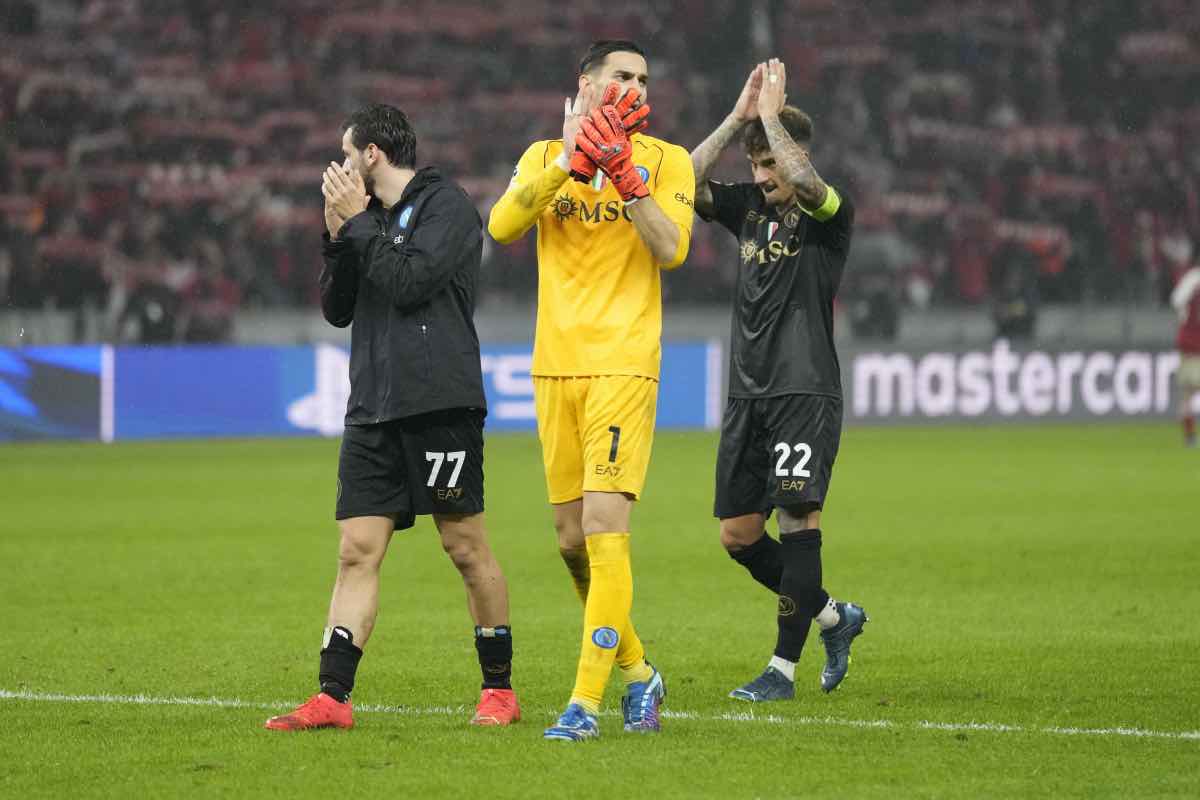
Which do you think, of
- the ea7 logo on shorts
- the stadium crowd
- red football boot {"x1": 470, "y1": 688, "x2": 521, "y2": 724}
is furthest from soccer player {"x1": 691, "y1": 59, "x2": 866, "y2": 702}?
the stadium crowd

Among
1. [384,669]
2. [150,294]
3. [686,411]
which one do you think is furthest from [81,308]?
[384,669]

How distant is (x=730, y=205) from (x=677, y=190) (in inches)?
40.8

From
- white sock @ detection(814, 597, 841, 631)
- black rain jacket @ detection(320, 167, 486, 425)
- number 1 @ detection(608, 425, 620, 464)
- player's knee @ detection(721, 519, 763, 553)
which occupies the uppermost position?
black rain jacket @ detection(320, 167, 486, 425)

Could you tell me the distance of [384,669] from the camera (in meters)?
7.46

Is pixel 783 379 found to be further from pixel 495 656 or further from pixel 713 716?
pixel 495 656

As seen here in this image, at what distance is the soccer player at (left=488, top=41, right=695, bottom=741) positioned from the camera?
232 inches

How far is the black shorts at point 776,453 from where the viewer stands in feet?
23.0

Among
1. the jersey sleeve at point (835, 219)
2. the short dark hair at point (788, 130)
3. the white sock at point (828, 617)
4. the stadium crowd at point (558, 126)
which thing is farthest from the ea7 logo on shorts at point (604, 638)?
the stadium crowd at point (558, 126)

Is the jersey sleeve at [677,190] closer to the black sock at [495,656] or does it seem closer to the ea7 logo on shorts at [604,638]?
the ea7 logo on shorts at [604,638]

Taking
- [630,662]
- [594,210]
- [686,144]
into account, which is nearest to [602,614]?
[630,662]

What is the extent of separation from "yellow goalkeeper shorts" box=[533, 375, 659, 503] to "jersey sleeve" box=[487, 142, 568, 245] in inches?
19.7

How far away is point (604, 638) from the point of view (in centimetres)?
589

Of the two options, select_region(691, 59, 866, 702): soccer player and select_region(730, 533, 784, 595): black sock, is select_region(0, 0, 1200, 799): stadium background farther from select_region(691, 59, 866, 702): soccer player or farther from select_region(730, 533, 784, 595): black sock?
select_region(730, 533, 784, 595): black sock

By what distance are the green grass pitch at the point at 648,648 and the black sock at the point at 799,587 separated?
0.25 metres
